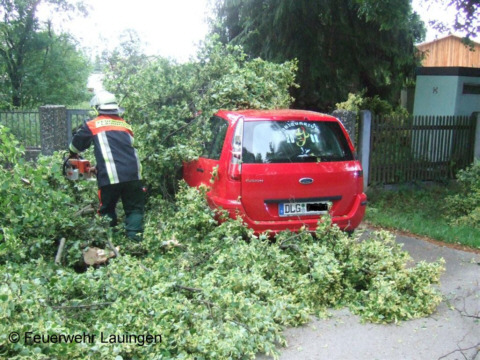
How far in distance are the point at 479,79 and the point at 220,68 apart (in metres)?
9.08

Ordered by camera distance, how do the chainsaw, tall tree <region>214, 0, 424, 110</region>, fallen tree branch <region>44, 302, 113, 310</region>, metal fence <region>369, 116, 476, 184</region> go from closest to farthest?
fallen tree branch <region>44, 302, 113, 310</region> < the chainsaw < metal fence <region>369, 116, 476, 184</region> < tall tree <region>214, 0, 424, 110</region>

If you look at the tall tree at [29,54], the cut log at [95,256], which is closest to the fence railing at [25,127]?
the tall tree at [29,54]

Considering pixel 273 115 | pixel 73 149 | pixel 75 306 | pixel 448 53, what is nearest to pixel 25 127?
pixel 73 149

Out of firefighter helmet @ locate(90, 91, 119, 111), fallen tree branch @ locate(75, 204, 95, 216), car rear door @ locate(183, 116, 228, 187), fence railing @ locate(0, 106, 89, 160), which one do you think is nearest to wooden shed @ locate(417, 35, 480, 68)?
fence railing @ locate(0, 106, 89, 160)

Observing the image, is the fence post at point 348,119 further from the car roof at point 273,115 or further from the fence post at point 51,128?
the fence post at point 51,128

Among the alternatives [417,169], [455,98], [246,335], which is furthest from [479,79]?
[246,335]

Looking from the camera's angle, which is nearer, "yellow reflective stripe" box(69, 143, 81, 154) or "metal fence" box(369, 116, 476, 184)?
"yellow reflective stripe" box(69, 143, 81, 154)

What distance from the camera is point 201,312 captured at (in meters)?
3.90

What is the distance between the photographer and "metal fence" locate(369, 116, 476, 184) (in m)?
10.4

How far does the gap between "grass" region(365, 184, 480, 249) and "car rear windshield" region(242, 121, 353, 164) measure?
89.0 inches

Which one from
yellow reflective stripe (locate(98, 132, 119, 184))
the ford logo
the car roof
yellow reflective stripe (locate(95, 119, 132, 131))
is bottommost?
the ford logo

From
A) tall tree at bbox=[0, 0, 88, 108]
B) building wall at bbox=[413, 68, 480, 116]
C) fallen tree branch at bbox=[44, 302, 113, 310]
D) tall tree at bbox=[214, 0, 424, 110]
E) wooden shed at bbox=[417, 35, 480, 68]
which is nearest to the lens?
fallen tree branch at bbox=[44, 302, 113, 310]

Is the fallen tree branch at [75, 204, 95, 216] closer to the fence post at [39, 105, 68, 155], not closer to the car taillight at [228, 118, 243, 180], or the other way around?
the car taillight at [228, 118, 243, 180]

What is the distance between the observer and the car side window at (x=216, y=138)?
6.07 metres
